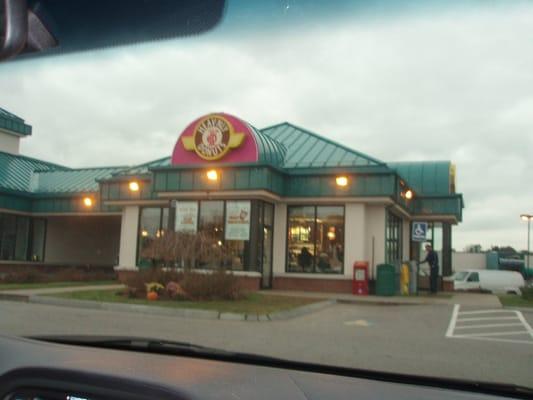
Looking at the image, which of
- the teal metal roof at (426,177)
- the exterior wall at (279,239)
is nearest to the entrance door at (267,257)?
the exterior wall at (279,239)

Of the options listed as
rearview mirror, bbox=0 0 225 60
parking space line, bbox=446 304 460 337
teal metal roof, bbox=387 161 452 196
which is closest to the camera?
rearview mirror, bbox=0 0 225 60

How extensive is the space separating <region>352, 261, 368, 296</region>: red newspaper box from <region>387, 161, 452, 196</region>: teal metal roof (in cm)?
618

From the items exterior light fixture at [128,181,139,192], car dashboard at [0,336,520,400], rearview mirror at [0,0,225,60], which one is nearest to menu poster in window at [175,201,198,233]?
exterior light fixture at [128,181,139,192]

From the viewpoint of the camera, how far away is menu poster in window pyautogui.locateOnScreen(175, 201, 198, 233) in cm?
1766

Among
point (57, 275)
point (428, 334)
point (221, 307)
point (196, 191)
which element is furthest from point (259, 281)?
point (428, 334)

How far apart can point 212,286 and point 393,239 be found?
9.93m

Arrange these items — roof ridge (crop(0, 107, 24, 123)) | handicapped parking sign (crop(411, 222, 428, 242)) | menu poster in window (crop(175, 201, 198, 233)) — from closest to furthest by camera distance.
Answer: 1. roof ridge (crop(0, 107, 24, 123))
2. menu poster in window (crop(175, 201, 198, 233))
3. handicapped parking sign (crop(411, 222, 428, 242))

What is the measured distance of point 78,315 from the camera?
5.39m

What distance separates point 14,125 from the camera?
321 centimetres

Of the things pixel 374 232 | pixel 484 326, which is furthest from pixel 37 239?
pixel 484 326

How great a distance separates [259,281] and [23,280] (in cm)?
785

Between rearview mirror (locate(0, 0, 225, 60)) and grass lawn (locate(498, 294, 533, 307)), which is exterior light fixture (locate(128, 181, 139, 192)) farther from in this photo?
rearview mirror (locate(0, 0, 225, 60))

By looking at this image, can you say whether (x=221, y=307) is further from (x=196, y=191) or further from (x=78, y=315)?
(x=196, y=191)

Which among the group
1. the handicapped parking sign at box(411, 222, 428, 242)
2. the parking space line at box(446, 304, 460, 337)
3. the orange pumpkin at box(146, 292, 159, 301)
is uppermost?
the handicapped parking sign at box(411, 222, 428, 242)
